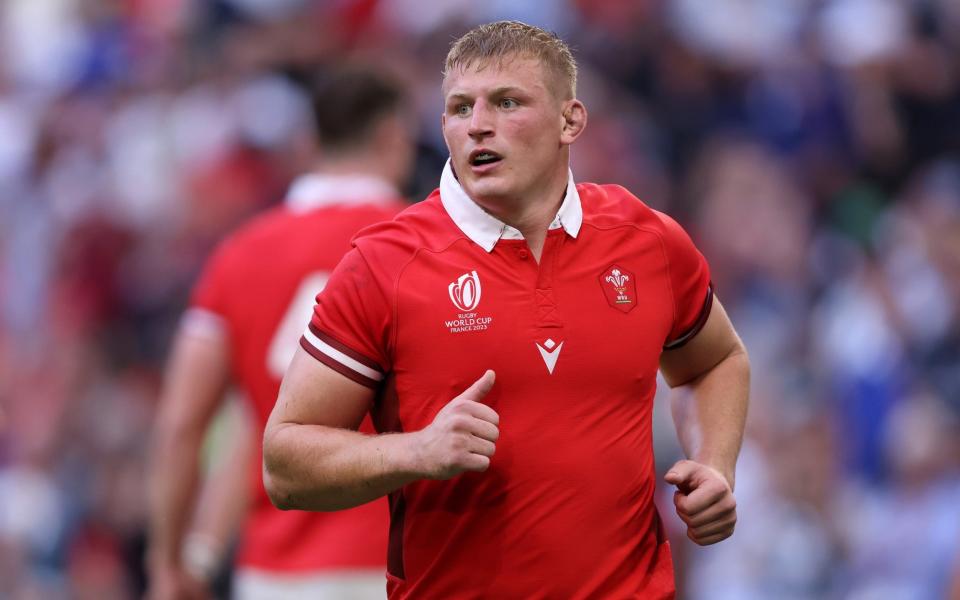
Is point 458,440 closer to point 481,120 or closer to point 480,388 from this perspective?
point 480,388

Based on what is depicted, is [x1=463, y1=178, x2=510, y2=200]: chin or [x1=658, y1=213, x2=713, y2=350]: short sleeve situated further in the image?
[x1=658, y1=213, x2=713, y2=350]: short sleeve

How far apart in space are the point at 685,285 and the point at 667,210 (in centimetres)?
640

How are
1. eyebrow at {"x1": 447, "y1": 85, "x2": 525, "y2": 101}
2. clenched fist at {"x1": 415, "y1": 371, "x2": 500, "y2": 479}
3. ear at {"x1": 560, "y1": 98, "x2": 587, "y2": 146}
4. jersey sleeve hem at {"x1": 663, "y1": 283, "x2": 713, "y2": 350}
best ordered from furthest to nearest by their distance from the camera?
jersey sleeve hem at {"x1": 663, "y1": 283, "x2": 713, "y2": 350} < ear at {"x1": 560, "y1": 98, "x2": 587, "y2": 146} < eyebrow at {"x1": 447, "y1": 85, "x2": 525, "y2": 101} < clenched fist at {"x1": 415, "y1": 371, "x2": 500, "y2": 479}

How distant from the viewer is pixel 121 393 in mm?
11055

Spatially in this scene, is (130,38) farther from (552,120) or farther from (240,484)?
(552,120)

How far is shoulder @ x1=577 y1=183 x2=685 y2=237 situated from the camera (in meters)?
3.95

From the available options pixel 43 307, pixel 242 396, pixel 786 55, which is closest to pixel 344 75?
pixel 242 396

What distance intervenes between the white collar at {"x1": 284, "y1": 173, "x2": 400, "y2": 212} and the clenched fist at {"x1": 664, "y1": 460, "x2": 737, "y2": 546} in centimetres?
230

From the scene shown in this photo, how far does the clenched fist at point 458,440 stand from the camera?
339 centimetres

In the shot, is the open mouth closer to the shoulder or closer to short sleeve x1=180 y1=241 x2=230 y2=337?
the shoulder

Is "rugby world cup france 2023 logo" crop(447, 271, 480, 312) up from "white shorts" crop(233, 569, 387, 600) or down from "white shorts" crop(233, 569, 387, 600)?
up

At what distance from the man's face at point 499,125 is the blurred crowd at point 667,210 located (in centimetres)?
391

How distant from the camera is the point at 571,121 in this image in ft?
12.9

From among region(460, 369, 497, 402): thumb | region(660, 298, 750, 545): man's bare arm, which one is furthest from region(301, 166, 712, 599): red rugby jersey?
region(660, 298, 750, 545): man's bare arm
